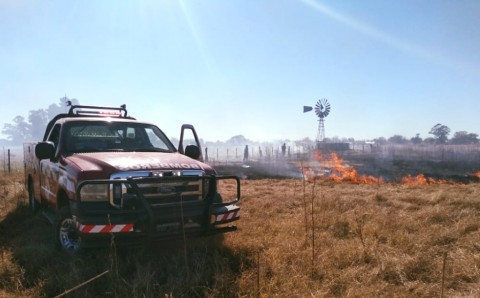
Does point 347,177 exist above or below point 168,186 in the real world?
below

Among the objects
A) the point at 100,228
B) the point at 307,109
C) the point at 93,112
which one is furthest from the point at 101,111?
the point at 307,109

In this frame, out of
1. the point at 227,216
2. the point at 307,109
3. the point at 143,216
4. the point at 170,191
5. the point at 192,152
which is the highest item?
the point at 307,109

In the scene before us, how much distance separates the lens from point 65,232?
4656mm

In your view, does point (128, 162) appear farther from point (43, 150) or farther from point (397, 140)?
point (397, 140)

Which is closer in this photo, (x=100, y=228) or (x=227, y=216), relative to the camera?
(x=100, y=228)

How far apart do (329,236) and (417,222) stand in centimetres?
197

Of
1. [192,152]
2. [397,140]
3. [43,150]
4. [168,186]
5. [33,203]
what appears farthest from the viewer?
[397,140]

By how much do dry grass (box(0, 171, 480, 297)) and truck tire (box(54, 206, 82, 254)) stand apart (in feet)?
0.54

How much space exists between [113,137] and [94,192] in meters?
1.82

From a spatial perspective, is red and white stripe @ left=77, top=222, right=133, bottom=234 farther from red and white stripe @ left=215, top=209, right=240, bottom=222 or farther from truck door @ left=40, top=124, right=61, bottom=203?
truck door @ left=40, top=124, right=61, bottom=203

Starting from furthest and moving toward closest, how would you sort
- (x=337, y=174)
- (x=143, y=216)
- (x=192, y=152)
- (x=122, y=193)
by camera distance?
1. (x=337, y=174)
2. (x=192, y=152)
3. (x=122, y=193)
4. (x=143, y=216)

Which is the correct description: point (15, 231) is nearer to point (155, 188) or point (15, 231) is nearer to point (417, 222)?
point (155, 188)

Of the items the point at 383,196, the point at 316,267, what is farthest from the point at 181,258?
the point at 383,196

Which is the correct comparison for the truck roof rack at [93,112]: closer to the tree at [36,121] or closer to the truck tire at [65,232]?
the truck tire at [65,232]
